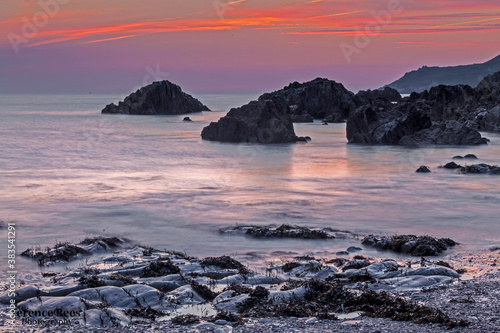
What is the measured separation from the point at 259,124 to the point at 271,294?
43.3 metres

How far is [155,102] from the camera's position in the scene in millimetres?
124312

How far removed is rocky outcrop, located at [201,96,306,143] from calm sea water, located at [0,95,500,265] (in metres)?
2.53

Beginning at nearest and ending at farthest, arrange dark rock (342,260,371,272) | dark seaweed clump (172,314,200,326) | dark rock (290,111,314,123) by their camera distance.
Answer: dark seaweed clump (172,314,200,326) → dark rock (342,260,371,272) → dark rock (290,111,314,123)

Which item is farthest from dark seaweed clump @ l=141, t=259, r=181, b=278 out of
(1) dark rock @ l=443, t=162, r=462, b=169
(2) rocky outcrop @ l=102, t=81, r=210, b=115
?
(2) rocky outcrop @ l=102, t=81, r=210, b=115

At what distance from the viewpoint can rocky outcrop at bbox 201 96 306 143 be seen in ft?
177

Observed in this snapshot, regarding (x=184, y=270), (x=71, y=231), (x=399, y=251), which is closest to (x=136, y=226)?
(x=71, y=231)

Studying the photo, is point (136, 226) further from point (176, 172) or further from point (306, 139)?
point (306, 139)

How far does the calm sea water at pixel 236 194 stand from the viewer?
19609mm

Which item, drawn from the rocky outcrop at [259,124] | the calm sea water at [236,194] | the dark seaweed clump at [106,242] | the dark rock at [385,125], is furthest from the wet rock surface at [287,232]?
the rocky outcrop at [259,124]

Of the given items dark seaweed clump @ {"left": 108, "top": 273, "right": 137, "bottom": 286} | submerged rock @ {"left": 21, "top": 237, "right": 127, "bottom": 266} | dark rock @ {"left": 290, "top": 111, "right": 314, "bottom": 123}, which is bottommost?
submerged rock @ {"left": 21, "top": 237, "right": 127, "bottom": 266}

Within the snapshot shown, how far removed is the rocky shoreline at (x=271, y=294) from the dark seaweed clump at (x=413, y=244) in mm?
707

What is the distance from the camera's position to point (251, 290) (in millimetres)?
11430

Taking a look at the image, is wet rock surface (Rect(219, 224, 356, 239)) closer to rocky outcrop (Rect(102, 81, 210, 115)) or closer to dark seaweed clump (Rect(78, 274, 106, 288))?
dark seaweed clump (Rect(78, 274, 106, 288))

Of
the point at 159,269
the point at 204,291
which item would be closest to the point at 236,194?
the point at 159,269
